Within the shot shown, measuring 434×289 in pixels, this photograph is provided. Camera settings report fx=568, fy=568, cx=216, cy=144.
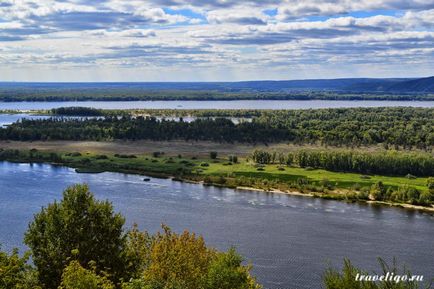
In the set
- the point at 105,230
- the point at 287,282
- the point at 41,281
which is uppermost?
the point at 105,230

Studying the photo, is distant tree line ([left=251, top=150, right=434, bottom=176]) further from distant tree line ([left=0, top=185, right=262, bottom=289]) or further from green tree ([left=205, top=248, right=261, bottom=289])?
green tree ([left=205, top=248, right=261, bottom=289])

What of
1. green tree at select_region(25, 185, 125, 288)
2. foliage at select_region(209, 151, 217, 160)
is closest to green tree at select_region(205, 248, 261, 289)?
green tree at select_region(25, 185, 125, 288)

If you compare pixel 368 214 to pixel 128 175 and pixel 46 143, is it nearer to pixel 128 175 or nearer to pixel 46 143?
pixel 128 175

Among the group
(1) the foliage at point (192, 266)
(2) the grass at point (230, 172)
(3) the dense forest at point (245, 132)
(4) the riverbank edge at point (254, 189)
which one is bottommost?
(4) the riverbank edge at point (254, 189)

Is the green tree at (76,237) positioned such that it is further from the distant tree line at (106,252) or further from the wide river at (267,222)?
the wide river at (267,222)

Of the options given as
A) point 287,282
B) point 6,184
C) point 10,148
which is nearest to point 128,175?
point 6,184

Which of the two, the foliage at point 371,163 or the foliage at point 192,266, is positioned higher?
the foliage at point 192,266

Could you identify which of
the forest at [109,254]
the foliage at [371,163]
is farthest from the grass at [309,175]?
the forest at [109,254]

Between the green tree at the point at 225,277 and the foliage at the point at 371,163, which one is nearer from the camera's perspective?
the green tree at the point at 225,277
